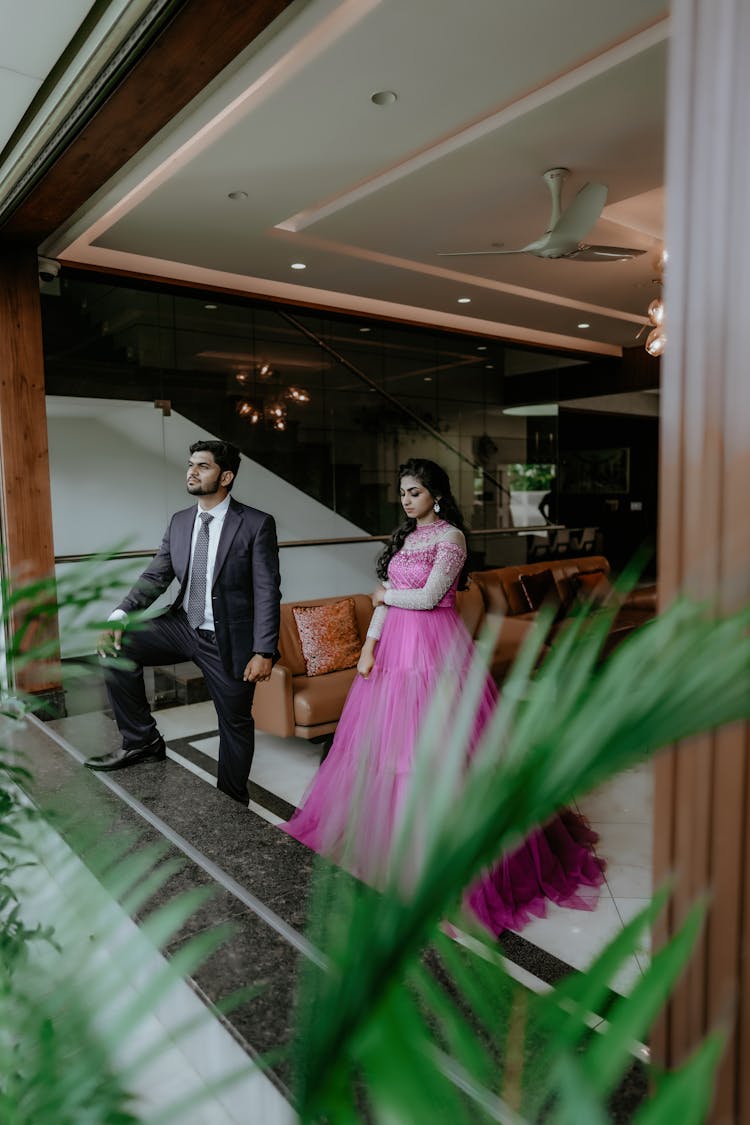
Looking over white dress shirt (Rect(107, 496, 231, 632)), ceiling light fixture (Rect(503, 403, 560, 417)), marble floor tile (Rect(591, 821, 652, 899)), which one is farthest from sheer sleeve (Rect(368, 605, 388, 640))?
Result: ceiling light fixture (Rect(503, 403, 560, 417))

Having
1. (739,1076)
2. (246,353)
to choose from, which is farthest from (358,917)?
(246,353)

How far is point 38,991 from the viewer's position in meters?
0.73

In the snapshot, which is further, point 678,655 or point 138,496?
point 138,496

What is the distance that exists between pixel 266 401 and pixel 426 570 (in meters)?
3.27

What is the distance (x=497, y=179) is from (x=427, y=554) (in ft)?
6.76

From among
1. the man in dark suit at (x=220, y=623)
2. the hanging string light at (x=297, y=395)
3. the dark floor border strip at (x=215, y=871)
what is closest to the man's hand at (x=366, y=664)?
the man in dark suit at (x=220, y=623)

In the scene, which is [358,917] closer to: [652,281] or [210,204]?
[210,204]

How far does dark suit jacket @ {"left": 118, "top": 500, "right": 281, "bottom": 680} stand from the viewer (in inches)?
122

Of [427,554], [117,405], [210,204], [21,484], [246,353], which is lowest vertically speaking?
[427,554]

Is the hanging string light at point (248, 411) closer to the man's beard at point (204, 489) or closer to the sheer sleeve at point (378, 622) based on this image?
the man's beard at point (204, 489)

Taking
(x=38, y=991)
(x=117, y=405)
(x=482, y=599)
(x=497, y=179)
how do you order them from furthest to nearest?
1. (x=482, y=599)
2. (x=117, y=405)
3. (x=497, y=179)
4. (x=38, y=991)

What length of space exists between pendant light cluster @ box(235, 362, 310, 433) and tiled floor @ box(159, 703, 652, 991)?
89.8 inches

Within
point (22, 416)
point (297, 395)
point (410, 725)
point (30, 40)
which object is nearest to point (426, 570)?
point (410, 725)

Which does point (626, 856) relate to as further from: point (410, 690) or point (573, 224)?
point (573, 224)
